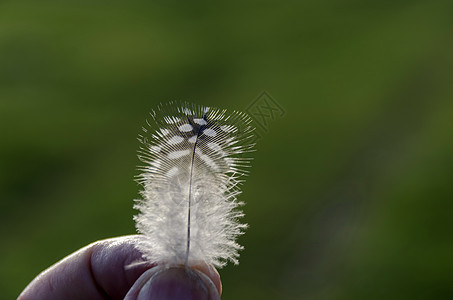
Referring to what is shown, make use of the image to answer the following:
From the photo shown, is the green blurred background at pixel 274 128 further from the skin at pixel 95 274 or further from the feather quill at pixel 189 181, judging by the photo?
the feather quill at pixel 189 181

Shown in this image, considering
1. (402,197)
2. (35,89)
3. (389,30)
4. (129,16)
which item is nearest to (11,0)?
(129,16)

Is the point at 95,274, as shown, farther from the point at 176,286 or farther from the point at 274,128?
the point at 274,128

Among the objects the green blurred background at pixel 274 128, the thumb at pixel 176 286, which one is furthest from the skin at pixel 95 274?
the green blurred background at pixel 274 128

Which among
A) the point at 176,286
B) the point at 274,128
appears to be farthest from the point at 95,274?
the point at 274,128

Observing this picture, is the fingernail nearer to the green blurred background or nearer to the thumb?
the thumb

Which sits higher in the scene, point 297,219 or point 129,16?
point 129,16

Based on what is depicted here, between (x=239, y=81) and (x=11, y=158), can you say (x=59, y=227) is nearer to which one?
(x=11, y=158)
